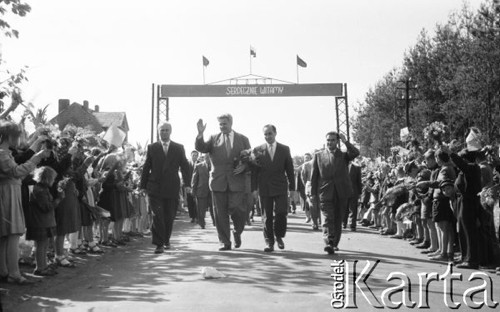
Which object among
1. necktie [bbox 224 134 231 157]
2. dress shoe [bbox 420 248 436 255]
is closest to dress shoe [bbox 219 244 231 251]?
necktie [bbox 224 134 231 157]

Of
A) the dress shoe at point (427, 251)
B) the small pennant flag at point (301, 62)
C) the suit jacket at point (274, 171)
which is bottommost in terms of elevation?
the dress shoe at point (427, 251)

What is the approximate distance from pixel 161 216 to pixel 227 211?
1140mm

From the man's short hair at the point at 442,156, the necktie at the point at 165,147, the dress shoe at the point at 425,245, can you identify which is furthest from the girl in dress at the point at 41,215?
Answer: the dress shoe at the point at 425,245

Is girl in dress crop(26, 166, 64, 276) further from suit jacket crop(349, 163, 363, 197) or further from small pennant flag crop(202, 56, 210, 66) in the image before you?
small pennant flag crop(202, 56, 210, 66)

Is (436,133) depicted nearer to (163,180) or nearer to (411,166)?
(411,166)

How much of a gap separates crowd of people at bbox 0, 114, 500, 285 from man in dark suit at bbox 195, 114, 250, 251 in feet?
0.06

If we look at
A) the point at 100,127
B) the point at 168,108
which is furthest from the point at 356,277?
the point at 100,127

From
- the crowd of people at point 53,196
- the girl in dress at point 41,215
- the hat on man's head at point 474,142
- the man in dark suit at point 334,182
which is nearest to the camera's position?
the crowd of people at point 53,196

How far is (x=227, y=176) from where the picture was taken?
432 inches

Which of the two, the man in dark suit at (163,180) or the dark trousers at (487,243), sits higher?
the man in dark suit at (163,180)

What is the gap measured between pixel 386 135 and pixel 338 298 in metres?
52.7

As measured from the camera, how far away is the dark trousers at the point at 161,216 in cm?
1068

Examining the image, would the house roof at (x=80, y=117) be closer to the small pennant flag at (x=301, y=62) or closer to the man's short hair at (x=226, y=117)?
the small pennant flag at (x=301, y=62)

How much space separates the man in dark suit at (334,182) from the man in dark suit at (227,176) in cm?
136
